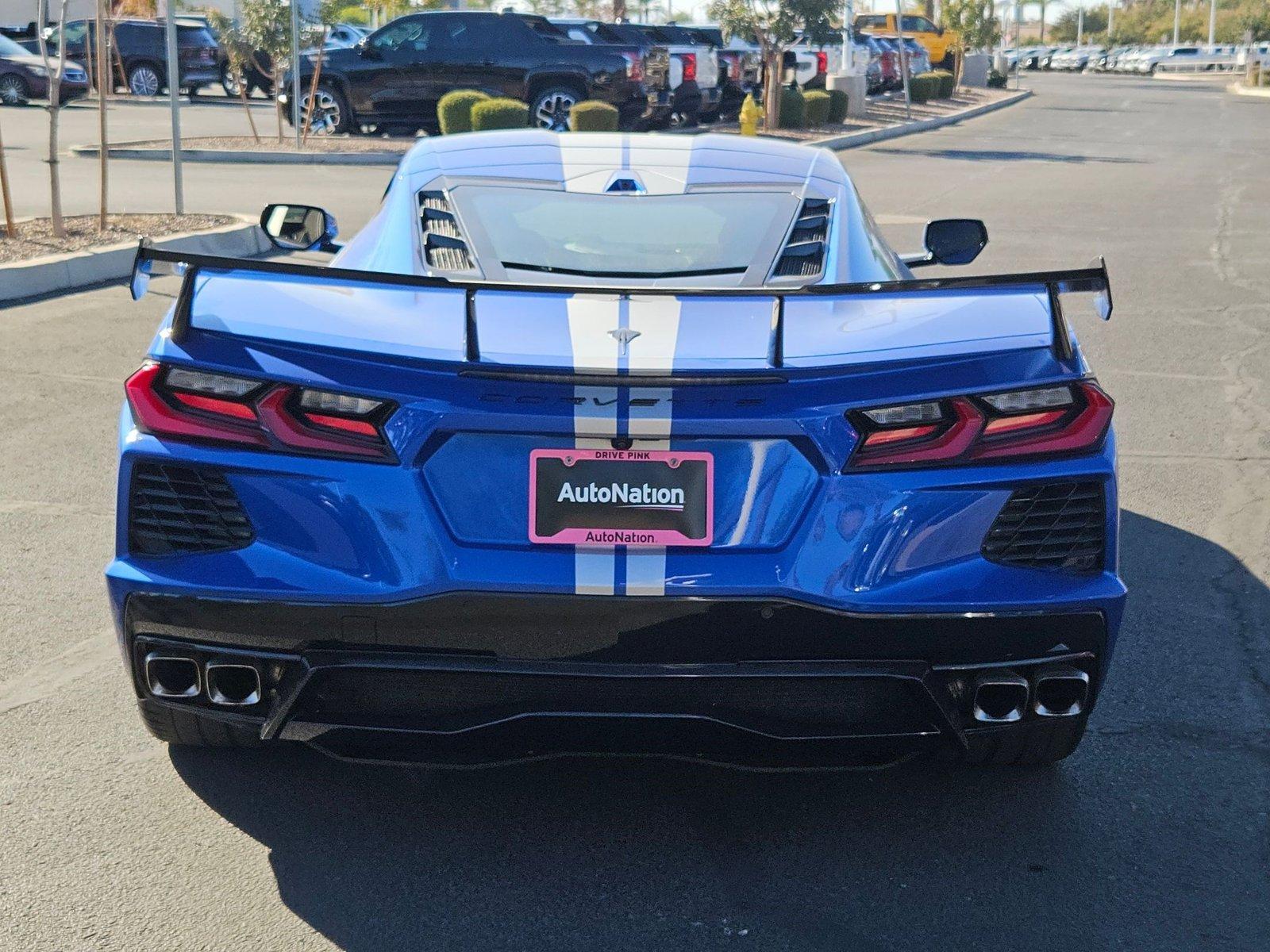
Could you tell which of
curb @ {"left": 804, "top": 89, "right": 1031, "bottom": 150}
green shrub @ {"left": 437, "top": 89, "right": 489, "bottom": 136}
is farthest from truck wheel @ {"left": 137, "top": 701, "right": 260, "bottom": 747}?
green shrub @ {"left": 437, "top": 89, "right": 489, "bottom": 136}

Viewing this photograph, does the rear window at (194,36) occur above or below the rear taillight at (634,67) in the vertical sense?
above

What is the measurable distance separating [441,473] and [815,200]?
1799mm

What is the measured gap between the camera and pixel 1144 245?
14094 millimetres

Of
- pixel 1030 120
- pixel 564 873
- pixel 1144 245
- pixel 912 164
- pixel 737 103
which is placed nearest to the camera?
pixel 564 873

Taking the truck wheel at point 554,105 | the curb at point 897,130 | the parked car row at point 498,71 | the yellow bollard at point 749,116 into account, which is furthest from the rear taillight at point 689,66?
the truck wheel at point 554,105

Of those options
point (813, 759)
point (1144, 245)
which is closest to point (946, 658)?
point (813, 759)

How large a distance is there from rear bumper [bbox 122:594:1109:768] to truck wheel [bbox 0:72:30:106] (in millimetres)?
32514

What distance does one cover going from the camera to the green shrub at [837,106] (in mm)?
32281

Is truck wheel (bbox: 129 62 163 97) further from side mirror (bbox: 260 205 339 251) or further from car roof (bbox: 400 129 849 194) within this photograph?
car roof (bbox: 400 129 849 194)

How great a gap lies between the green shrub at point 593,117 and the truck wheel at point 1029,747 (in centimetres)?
1969

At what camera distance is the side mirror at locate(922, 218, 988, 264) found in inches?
206

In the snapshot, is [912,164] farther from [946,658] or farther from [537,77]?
[946,658]

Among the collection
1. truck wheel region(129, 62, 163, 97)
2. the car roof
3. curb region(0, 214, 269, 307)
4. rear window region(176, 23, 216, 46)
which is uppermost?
rear window region(176, 23, 216, 46)

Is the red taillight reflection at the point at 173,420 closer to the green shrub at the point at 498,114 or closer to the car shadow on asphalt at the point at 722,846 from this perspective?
the car shadow on asphalt at the point at 722,846
